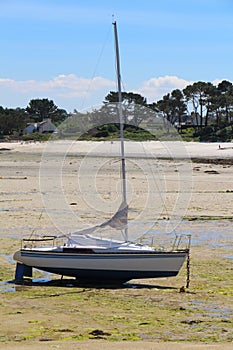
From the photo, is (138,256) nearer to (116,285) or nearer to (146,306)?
(116,285)

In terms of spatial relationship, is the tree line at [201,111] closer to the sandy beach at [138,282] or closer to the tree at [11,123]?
the tree at [11,123]

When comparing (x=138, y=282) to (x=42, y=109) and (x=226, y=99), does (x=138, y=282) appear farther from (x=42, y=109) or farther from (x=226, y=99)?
(x=42, y=109)

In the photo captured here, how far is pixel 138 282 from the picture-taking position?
19375 mm

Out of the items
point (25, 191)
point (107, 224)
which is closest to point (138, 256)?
point (107, 224)

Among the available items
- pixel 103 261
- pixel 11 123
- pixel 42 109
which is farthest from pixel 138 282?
pixel 42 109

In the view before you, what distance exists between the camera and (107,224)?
20844mm

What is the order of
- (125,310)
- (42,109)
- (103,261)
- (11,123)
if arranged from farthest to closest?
(42,109), (11,123), (103,261), (125,310)

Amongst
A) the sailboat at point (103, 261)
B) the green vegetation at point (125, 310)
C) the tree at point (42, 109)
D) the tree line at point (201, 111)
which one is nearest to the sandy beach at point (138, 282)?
the green vegetation at point (125, 310)

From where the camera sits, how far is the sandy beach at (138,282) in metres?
13.5

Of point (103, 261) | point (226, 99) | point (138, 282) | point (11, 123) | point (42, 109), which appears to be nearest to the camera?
point (103, 261)

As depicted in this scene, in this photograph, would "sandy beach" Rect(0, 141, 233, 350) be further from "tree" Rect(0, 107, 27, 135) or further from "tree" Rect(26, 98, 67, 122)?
"tree" Rect(26, 98, 67, 122)

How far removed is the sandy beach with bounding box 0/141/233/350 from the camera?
44.3ft

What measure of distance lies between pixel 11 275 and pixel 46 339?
6.80 metres

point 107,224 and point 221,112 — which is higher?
point 221,112
